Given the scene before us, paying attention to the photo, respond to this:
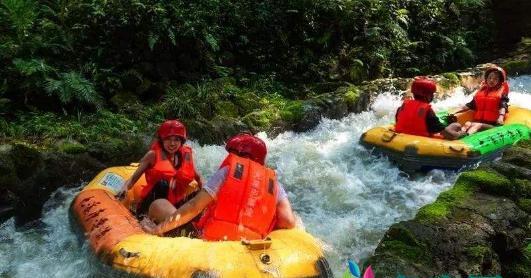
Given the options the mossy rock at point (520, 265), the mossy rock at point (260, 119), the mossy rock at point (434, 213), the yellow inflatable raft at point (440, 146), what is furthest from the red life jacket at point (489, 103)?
the mossy rock at point (520, 265)

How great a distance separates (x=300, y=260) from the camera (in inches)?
140

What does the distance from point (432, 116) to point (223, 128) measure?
3029mm

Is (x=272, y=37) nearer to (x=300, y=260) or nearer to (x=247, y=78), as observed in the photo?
(x=247, y=78)

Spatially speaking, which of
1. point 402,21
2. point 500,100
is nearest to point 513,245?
point 500,100

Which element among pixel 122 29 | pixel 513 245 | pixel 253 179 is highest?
pixel 122 29

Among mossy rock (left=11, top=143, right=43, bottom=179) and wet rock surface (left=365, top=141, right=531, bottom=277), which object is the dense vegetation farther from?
wet rock surface (left=365, top=141, right=531, bottom=277)

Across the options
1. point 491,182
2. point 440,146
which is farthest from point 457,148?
point 491,182

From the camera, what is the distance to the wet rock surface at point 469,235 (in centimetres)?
361

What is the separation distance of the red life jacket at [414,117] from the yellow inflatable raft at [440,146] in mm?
152

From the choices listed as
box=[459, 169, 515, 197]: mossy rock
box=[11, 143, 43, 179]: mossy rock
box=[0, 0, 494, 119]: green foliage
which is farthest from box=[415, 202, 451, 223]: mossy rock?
box=[0, 0, 494, 119]: green foliage

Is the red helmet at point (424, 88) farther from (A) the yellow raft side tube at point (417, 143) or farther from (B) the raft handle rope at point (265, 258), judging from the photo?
(B) the raft handle rope at point (265, 258)

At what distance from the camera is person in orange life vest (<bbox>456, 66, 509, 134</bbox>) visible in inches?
307

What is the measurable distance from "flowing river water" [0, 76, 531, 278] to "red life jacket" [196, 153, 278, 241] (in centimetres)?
80

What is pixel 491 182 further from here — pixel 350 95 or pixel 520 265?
pixel 350 95
